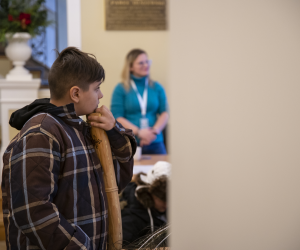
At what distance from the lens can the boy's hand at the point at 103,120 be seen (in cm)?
111

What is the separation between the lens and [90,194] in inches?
40.9

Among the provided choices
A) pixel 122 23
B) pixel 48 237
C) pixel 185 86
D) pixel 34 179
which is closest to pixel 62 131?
pixel 34 179

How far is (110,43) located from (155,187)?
2834 mm

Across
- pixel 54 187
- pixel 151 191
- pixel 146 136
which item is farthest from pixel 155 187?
pixel 146 136

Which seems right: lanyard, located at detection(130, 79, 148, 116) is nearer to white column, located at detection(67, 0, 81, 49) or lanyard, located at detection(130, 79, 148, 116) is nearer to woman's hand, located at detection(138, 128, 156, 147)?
woman's hand, located at detection(138, 128, 156, 147)

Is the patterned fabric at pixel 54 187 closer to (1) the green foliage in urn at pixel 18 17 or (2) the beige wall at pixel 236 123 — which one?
(2) the beige wall at pixel 236 123

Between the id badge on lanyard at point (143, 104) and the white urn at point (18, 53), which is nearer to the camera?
the id badge on lanyard at point (143, 104)

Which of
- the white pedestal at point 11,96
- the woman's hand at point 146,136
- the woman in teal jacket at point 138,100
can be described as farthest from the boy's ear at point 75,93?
the white pedestal at point 11,96

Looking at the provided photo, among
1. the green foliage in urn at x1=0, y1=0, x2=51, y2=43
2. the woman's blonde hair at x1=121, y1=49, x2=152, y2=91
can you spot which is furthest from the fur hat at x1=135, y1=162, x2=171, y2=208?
the green foliage in urn at x1=0, y1=0, x2=51, y2=43

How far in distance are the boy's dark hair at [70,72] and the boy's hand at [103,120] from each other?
3.8 inches

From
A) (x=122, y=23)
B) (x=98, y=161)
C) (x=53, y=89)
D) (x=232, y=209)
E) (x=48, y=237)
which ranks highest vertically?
(x=122, y=23)

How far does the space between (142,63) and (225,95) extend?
10.3ft

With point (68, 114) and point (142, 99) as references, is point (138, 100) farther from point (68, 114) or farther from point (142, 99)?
point (68, 114)

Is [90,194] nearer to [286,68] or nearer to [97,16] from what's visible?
[286,68]
